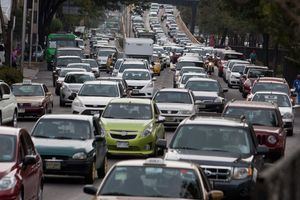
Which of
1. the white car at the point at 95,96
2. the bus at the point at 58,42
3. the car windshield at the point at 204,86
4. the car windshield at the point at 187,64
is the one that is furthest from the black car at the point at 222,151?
the bus at the point at 58,42

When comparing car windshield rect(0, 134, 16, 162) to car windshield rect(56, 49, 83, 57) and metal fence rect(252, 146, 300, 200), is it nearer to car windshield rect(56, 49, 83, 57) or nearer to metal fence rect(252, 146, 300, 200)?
metal fence rect(252, 146, 300, 200)

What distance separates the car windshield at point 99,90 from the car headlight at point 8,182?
22.3 meters

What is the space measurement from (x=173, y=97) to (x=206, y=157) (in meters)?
19.4

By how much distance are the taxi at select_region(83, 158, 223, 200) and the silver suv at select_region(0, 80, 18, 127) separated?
19783 mm

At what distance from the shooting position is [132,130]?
2588cm

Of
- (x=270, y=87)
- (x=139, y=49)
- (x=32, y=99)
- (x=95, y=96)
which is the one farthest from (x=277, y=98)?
(x=139, y=49)

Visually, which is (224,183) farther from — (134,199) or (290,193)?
(290,193)

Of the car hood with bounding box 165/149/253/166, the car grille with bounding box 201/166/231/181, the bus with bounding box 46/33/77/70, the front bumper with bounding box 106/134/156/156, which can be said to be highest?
the car hood with bounding box 165/149/253/166

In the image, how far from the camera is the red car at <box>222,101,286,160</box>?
2478 cm

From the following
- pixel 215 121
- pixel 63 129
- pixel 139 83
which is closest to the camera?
pixel 215 121

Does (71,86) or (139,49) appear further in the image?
(139,49)

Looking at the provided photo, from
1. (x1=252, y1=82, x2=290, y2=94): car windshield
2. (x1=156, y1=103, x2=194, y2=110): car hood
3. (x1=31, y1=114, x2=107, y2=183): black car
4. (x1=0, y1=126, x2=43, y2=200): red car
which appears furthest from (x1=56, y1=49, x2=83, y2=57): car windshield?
(x1=0, y1=126, x2=43, y2=200): red car

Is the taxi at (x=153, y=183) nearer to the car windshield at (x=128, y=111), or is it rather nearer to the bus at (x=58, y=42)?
the car windshield at (x=128, y=111)

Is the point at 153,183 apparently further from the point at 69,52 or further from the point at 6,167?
the point at 69,52
